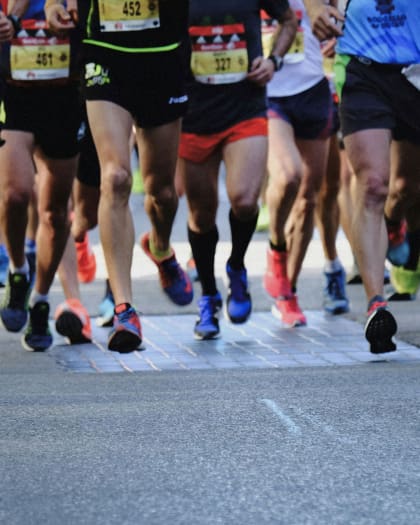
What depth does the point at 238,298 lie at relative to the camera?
326 inches

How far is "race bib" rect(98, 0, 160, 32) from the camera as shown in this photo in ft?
22.5

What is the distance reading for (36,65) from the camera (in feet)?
24.5

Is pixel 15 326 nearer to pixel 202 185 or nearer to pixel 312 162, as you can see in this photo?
pixel 202 185

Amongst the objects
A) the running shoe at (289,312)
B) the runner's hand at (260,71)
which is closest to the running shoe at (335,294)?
the running shoe at (289,312)

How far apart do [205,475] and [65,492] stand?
390 mm

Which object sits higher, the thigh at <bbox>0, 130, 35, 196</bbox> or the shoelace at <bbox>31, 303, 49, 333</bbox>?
the thigh at <bbox>0, 130, 35, 196</bbox>

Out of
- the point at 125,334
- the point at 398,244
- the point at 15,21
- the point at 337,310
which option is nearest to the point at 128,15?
the point at 15,21

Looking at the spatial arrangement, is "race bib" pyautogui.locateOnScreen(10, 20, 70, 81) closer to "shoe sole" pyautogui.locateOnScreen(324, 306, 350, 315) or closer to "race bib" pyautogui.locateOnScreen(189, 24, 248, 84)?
"race bib" pyautogui.locateOnScreen(189, 24, 248, 84)

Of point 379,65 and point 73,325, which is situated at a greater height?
point 379,65

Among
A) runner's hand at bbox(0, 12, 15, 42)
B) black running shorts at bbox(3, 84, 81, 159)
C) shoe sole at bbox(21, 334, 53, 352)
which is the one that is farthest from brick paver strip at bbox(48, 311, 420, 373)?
runner's hand at bbox(0, 12, 15, 42)

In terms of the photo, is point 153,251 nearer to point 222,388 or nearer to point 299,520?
point 222,388

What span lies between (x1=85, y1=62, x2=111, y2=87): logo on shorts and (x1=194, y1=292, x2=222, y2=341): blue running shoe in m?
1.68

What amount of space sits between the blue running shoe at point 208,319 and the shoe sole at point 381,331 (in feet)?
5.47

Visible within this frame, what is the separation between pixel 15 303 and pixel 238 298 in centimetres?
113
